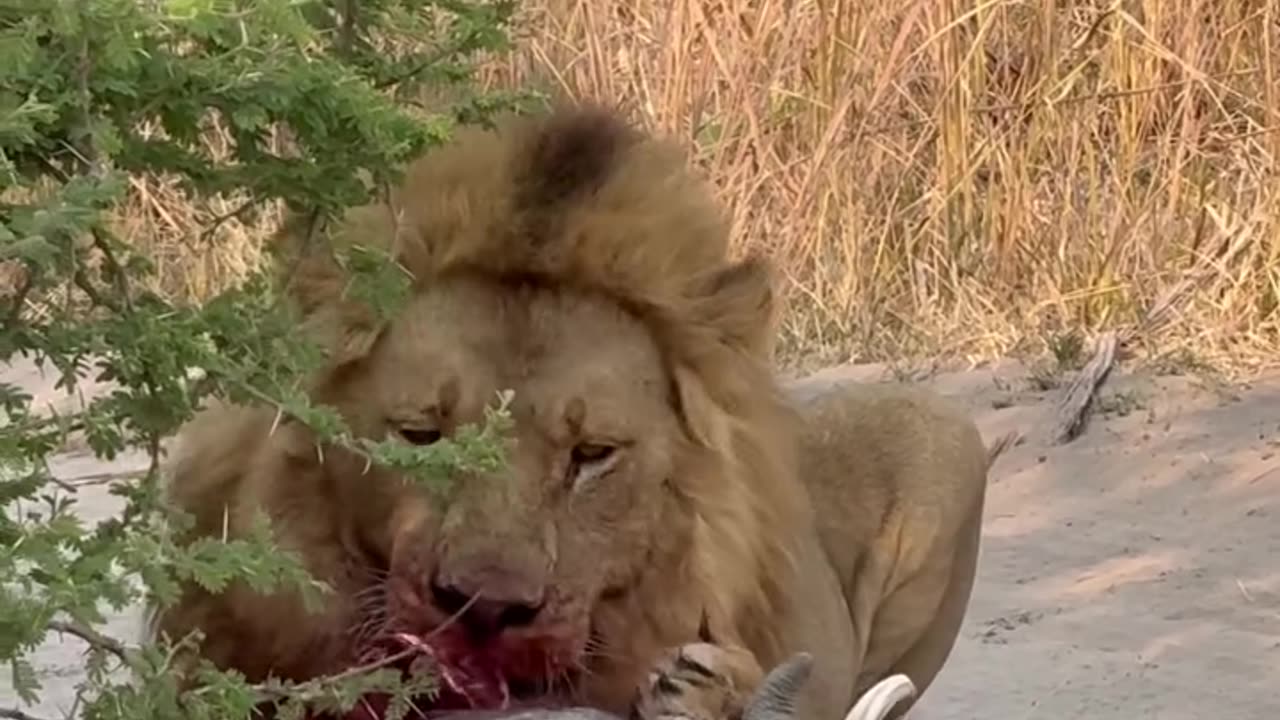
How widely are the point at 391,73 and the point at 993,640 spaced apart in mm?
2882

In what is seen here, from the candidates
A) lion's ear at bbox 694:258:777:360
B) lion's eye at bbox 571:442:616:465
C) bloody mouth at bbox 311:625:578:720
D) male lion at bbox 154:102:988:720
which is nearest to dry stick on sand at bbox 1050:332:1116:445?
male lion at bbox 154:102:988:720

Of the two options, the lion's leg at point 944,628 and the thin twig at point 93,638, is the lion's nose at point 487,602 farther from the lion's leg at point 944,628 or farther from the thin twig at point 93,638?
the lion's leg at point 944,628

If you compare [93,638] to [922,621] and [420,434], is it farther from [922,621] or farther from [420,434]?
[922,621]

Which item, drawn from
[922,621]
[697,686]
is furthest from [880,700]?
[922,621]

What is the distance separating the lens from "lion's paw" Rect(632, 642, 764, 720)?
2.99 metres

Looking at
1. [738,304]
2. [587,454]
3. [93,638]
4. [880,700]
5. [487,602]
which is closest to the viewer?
[93,638]

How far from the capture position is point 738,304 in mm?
3365

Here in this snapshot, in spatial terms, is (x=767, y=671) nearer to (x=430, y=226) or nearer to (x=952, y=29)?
(x=430, y=226)

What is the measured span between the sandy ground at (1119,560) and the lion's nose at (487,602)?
4.81 feet

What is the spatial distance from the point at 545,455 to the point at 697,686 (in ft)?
1.06

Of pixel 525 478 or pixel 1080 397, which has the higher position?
pixel 525 478

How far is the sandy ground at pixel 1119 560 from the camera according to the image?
468cm

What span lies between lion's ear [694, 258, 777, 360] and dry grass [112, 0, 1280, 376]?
11.8 feet

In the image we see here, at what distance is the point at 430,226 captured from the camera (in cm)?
321
